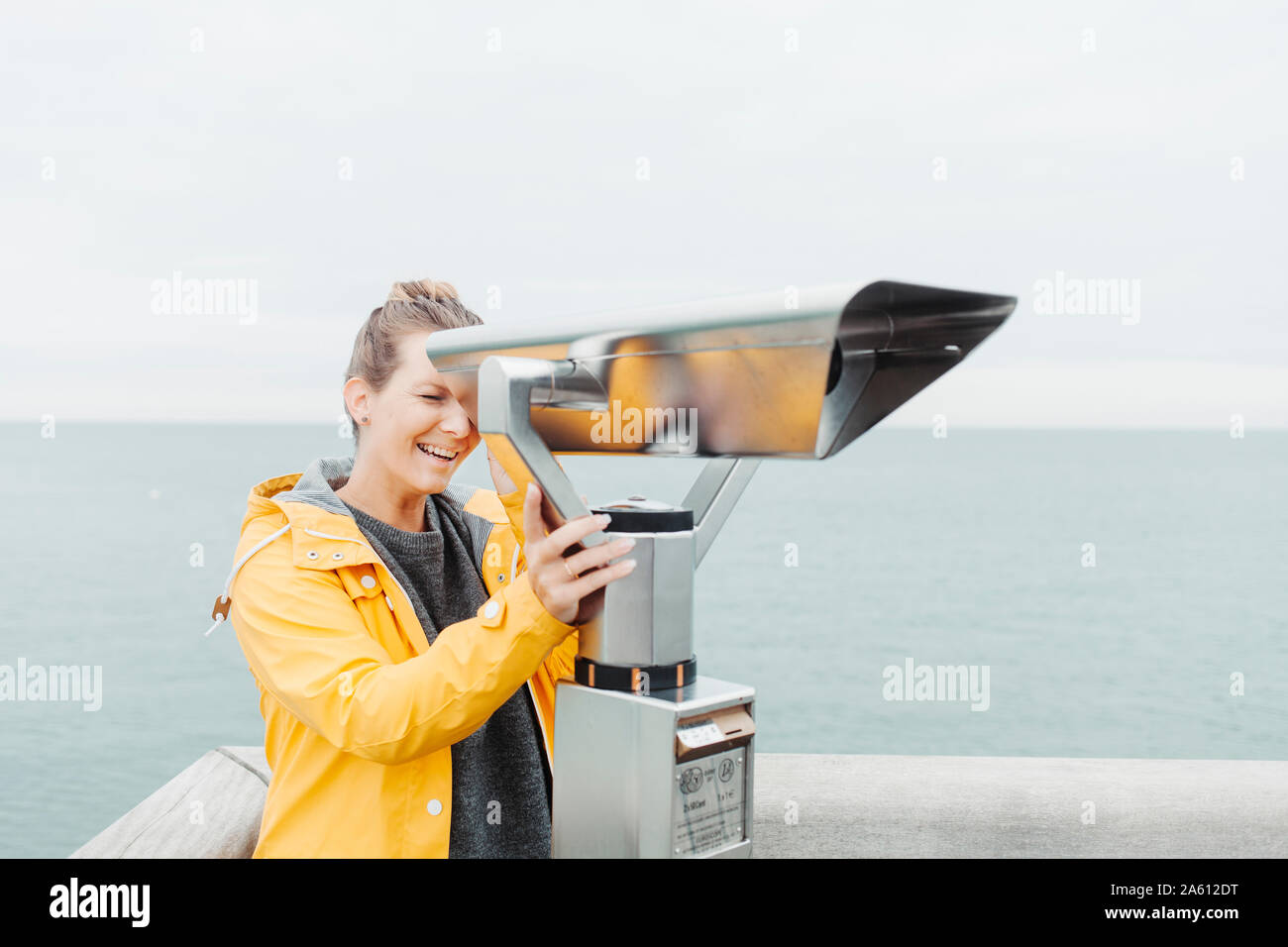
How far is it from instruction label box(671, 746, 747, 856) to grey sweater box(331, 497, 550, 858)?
49 cm

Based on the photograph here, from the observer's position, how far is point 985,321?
988 millimetres

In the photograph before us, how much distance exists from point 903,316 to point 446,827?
2.91ft

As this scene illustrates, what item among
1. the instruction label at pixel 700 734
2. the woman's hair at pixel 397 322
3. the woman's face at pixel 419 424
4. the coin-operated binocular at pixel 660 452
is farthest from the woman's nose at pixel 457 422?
the instruction label at pixel 700 734

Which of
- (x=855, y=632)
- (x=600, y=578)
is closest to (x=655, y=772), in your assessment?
(x=600, y=578)

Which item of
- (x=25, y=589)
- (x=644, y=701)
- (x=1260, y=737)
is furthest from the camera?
(x=25, y=589)

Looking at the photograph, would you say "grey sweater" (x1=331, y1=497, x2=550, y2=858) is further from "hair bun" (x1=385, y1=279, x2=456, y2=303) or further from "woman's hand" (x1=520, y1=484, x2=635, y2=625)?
"woman's hand" (x1=520, y1=484, x2=635, y2=625)

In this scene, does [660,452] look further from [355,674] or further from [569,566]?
[355,674]

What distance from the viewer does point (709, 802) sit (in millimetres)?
1018

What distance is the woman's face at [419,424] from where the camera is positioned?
143 cm

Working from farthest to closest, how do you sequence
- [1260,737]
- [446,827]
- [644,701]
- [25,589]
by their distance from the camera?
[25,589]
[1260,737]
[446,827]
[644,701]

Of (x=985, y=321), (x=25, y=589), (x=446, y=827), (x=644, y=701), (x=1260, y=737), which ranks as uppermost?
(x=985, y=321)
